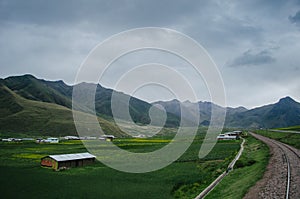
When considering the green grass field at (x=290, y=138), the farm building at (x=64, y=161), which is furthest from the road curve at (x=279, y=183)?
the farm building at (x=64, y=161)

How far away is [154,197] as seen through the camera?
99.0 feet

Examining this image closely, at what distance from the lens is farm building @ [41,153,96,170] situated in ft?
174

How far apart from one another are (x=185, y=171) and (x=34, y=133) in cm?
14236

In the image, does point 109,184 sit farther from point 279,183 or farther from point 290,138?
point 290,138

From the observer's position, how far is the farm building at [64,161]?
174ft

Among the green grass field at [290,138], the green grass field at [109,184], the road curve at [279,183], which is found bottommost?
the green grass field at [109,184]

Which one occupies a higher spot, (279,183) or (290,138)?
(290,138)

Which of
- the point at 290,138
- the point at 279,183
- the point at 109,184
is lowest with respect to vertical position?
the point at 109,184

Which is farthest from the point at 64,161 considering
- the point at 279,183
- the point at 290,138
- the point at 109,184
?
the point at 290,138

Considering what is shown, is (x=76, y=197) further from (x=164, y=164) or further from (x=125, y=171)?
(x=164, y=164)

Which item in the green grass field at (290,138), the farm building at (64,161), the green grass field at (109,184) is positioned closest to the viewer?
the green grass field at (109,184)

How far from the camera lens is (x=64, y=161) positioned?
54156mm

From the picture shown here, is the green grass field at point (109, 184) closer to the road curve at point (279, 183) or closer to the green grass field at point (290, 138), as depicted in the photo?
the road curve at point (279, 183)

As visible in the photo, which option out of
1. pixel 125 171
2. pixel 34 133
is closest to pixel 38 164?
pixel 125 171
